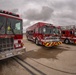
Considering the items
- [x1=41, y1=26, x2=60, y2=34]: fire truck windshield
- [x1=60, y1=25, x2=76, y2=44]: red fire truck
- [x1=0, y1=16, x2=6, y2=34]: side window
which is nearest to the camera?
[x1=0, y1=16, x2=6, y2=34]: side window

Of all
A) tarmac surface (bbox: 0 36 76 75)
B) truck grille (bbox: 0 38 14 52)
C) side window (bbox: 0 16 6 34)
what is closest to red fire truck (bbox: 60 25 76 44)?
tarmac surface (bbox: 0 36 76 75)

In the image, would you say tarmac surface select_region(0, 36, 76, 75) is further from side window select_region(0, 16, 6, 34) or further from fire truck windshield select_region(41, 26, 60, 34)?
fire truck windshield select_region(41, 26, 60, 34)

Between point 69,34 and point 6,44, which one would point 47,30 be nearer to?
point 6,44

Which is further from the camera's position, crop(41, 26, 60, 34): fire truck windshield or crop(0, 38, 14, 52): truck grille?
crop(41, 26, 60, 34): fire truck windshield

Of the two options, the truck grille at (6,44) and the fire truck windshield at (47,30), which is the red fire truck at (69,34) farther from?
the truck grille at (6,44)

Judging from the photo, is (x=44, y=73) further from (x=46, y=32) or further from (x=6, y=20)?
(x=46, y=32)

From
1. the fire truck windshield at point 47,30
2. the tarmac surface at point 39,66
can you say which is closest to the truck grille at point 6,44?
the tarmac surface at point 39,66

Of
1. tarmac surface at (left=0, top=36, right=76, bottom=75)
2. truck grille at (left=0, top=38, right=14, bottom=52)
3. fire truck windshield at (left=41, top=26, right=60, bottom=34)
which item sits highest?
fire truck windshield at (left=41, top=26, right=60, bottom=34)

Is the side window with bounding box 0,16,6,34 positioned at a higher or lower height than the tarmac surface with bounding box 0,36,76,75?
higher

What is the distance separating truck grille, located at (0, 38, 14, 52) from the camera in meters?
5.57

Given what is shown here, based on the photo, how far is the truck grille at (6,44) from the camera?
5574 millimetres

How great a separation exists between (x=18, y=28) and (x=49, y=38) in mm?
4981

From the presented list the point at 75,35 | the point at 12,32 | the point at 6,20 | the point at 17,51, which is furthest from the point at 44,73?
the point at 75,35

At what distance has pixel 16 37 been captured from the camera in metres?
6.43
